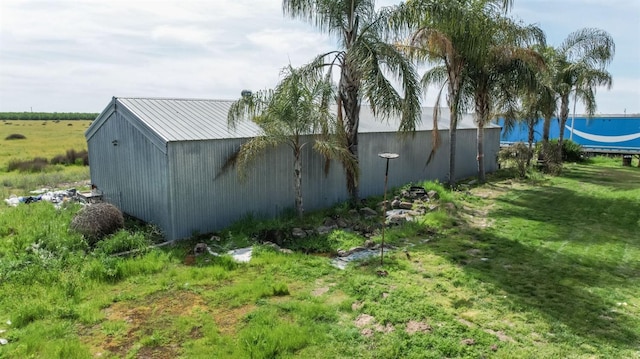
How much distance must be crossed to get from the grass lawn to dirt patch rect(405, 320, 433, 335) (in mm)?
13

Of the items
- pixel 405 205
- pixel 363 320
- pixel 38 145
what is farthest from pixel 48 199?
pixel 38 145

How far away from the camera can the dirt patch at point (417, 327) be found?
5248mm

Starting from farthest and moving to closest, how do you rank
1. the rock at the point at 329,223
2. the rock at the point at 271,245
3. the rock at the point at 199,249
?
1. the rock at the point at 329,223
2. the rock at the point at 271,245
3. the rock at the point at 199,249

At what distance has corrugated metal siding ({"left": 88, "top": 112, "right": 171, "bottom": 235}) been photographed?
9625 millimetres

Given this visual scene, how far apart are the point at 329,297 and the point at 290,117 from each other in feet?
16.2

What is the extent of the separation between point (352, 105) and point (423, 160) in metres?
6.27

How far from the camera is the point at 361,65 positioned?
10.0 m

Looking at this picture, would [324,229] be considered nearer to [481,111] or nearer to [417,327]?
[417,327]

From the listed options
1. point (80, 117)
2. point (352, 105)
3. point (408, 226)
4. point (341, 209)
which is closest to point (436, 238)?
point (408, 226)

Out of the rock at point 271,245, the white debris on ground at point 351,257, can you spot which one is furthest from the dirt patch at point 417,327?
the rock at point 271,245

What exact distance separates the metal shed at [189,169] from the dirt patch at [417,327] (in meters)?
5.94

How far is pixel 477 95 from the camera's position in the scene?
16.7 meters

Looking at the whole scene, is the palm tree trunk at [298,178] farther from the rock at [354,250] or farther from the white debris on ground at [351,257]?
the white debris on ground at [351,257]

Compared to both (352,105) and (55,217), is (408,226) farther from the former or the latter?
(55,217)
